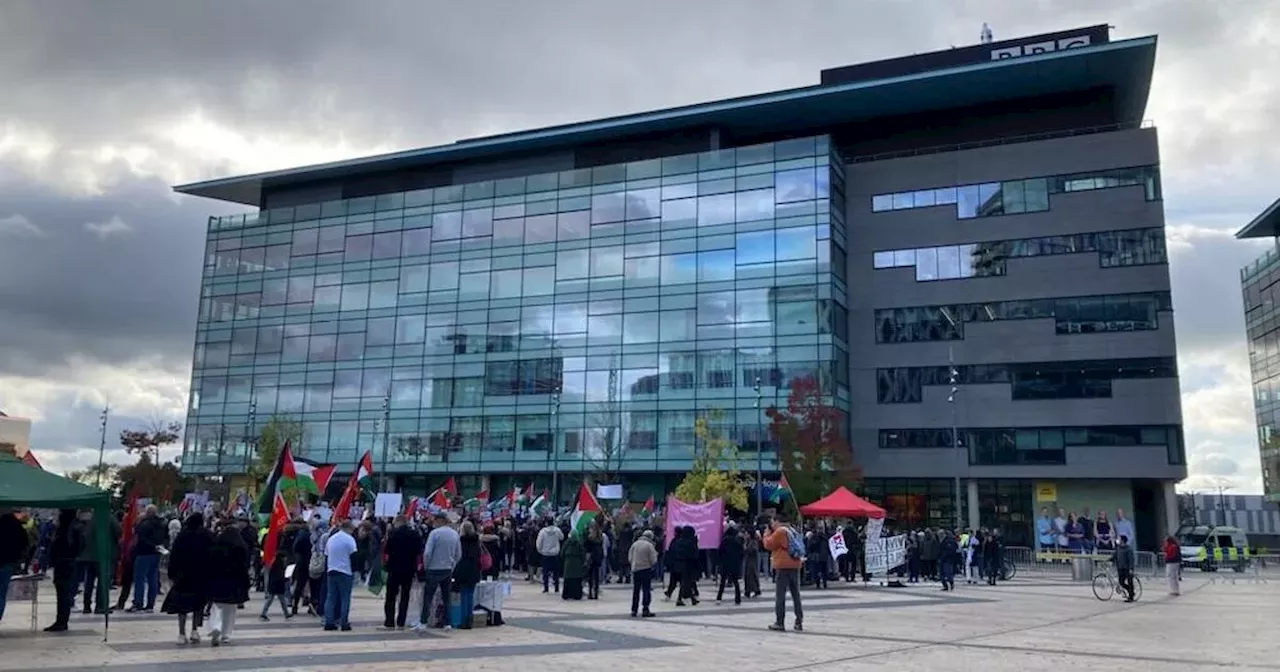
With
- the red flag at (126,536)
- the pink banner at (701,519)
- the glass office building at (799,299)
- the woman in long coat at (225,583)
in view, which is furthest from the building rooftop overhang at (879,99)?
the woman in long coat at (225,583)

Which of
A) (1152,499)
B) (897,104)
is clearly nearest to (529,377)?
(897,104)

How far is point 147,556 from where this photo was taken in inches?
712

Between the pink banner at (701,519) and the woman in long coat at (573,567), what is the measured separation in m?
2.37

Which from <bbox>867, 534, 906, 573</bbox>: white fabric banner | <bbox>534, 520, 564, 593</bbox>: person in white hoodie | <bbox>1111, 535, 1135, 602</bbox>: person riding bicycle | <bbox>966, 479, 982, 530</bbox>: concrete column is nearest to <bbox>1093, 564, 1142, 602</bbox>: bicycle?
<bbox>1111, 535, 1135, 602</bbox>: person riding bicycle

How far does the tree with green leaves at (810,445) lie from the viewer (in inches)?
1869

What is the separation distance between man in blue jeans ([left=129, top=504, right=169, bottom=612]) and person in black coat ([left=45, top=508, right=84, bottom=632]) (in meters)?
1.28

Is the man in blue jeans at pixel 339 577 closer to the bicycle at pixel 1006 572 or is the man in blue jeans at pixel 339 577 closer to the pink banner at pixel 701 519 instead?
the pink banner at pixel 701 519

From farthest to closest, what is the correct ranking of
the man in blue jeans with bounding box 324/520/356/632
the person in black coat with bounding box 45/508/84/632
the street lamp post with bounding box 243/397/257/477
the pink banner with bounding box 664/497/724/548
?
the street lamp post with bounding box 243/397/257/477 < the pink banner with bounding box 664/497/724/548 < the man in blue jeans with bounding box 324/520/356/632 < the person in black coat with bounding box 45/508/84/632

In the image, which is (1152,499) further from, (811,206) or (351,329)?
(351,329)

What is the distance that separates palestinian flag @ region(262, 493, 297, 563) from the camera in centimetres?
1731

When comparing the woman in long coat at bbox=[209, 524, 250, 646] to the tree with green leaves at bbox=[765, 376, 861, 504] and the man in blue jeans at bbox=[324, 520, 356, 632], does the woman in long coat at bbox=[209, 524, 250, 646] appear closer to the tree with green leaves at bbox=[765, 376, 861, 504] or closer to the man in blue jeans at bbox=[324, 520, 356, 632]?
the man in blue jeans at bbox=[324, 520, 356, 632]

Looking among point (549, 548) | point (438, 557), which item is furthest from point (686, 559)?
point (438, 557)

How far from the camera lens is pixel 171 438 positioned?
9481 cm

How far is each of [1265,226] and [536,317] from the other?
6153 cm
